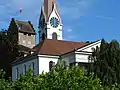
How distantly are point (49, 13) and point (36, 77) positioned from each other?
7529 cm

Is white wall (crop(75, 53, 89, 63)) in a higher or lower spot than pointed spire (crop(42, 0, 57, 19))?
lower

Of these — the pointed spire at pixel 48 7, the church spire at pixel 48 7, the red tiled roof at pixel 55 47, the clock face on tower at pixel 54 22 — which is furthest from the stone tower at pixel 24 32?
the red tiled roof at pixel 55 47

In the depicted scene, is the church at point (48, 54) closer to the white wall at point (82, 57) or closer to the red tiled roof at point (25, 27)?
the white wall at point (82, 57)

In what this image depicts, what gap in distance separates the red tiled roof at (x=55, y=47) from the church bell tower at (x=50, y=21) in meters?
27.5

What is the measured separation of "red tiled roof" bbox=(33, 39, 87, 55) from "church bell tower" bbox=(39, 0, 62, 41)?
1081 inches

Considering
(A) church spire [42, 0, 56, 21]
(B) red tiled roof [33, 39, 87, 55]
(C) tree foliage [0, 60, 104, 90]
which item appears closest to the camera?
(C) tree foliage [0, 60, 104, 90]

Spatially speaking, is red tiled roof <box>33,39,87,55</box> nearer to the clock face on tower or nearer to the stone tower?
the stone tower

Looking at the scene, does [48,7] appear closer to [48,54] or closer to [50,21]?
[50,21]

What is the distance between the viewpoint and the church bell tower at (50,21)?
318ft

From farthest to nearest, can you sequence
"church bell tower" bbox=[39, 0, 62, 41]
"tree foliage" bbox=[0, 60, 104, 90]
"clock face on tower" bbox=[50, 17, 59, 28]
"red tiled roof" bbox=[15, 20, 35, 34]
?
1. "clock face on tower" bbox=[50, 17, 59, 28]
2. "church bell tower" bbox=[39, 0, 62, 41]
3. "red tiled roof" bbox=[15, 20, 35, 34]
4. "tree foliage" bbox=[0, 60, 104, 90]

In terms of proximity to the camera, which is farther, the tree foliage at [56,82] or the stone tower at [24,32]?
the stone tower at [24,32]

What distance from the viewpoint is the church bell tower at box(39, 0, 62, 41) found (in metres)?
96.9

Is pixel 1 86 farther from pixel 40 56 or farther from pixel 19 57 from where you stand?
pixel 19 57

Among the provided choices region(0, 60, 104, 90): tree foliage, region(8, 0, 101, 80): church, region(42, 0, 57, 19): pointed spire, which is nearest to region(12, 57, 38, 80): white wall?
region(8, 0, 101, 80): church
